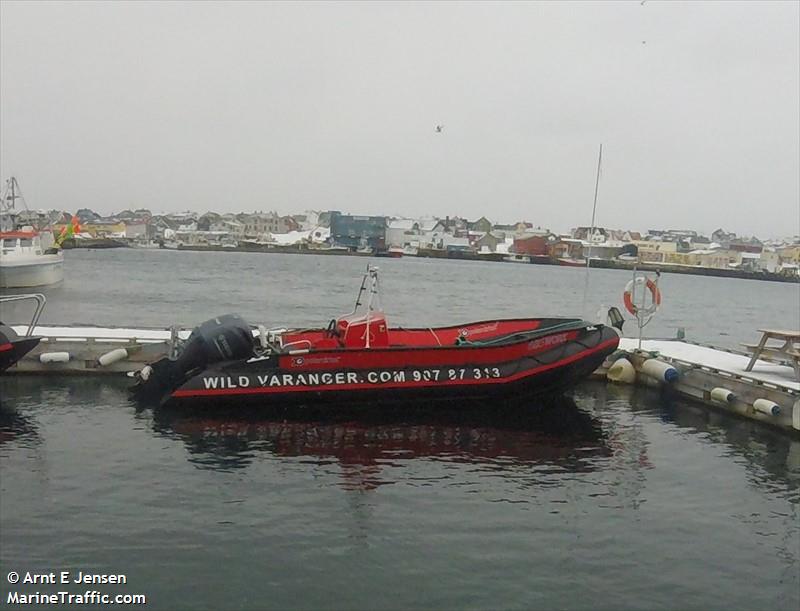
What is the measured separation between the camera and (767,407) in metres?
13.0

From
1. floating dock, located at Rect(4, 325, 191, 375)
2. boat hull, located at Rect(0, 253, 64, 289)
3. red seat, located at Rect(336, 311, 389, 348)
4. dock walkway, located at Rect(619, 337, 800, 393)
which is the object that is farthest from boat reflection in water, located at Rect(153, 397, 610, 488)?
boat hull, located at Rect(0, 253, 64, 289)

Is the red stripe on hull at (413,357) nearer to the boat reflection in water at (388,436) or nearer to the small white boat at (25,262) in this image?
the boat reflection in water at (388,436)

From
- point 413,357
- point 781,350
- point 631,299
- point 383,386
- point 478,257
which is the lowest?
point 383,386

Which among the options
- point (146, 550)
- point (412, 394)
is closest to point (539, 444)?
point (412, 394)

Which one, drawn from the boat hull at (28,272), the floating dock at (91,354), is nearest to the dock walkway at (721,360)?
the floating dock at (91,354)

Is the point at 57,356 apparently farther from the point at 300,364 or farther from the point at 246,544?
the point at 246,544

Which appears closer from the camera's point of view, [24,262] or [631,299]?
[631,299]

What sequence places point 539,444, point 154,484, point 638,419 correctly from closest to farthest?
point 154,484 < point 539,444 < point 638,419

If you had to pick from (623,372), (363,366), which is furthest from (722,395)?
(363,366)

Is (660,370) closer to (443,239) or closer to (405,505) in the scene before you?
(405,505)

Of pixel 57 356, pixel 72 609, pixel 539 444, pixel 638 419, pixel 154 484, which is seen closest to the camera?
pixel 72 609

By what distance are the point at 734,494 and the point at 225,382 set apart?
816cm

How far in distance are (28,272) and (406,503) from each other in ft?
142

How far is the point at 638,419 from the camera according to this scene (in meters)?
14.0
